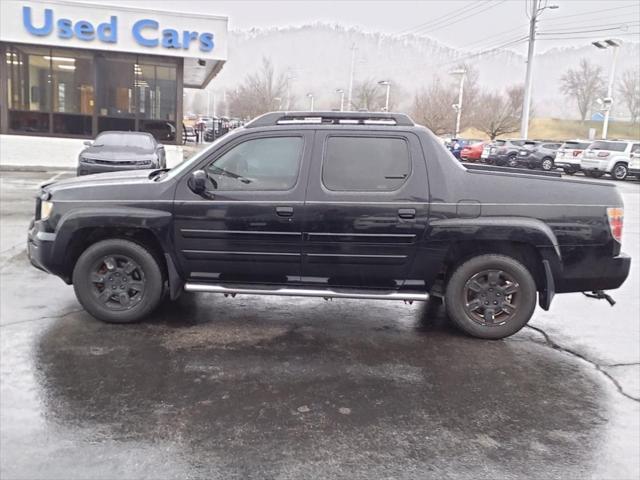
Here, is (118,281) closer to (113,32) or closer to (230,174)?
(230,174)

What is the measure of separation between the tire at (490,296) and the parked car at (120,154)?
10.9 metres

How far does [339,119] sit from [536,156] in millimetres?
29616

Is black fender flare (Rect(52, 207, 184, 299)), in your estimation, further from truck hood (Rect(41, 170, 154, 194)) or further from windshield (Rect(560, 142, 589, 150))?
windshield (Rect(560, 142, 589, 150))

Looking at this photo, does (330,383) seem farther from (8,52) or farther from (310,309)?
(8,52)

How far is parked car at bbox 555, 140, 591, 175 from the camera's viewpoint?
30.2 meters

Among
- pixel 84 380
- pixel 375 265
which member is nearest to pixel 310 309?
pixel 375 265

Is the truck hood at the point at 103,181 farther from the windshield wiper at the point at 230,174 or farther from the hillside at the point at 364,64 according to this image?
the hillside at the point at 364,64

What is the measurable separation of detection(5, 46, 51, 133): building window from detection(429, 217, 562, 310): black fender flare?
2210cm

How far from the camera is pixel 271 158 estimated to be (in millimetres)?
5285

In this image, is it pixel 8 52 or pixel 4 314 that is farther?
pixel 8 52

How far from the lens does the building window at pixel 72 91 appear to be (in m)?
22.8

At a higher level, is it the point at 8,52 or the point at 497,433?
the point at 8,52

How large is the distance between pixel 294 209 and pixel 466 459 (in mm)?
2559

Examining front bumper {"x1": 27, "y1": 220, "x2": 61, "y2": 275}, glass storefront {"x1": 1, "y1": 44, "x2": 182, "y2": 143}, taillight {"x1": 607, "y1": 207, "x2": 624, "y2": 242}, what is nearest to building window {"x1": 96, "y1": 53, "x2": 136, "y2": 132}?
glass storefront {"x1": 1, "y1": 44, "x2": 182, "y2": 143}
